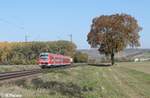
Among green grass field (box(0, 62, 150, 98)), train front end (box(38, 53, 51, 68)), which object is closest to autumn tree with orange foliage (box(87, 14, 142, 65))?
train front end (box(38, 53, 51, 68))

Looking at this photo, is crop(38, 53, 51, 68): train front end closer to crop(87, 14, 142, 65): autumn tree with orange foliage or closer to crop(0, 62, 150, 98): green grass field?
crop(87, 14, 142, 65): autumn tree with orange foliage

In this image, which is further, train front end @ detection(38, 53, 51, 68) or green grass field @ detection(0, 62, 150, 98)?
train front end @ detection(38, 53, 51, 68)

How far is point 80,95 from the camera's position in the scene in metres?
18.5

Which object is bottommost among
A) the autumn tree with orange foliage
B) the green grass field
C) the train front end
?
the green grass field

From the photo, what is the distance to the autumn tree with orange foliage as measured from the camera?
106375 mm

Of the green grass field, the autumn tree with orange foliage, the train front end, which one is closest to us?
the green grass field

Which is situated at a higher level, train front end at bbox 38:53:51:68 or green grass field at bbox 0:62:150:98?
train front end at bbox 38:53:51:68

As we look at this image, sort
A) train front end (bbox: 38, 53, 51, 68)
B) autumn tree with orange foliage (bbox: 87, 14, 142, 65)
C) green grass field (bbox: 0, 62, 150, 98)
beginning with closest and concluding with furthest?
1. green grass field (bbox: 0, 62, 150, 98)
2. train front end (bbox: 38, 53, 51, 68)
3. autumn tree with orange foliage (bbox: 87, 14, 142, 65)

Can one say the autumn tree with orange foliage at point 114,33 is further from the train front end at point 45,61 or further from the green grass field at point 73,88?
the green grass field at point 73,88

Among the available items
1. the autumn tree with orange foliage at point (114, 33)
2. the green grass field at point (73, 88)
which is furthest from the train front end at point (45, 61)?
the green grass field at point (73, 88)

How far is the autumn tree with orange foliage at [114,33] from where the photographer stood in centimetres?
10638

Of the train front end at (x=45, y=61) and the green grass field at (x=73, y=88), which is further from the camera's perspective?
the train front end at (x=45, y=61)

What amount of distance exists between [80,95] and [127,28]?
89.6 m

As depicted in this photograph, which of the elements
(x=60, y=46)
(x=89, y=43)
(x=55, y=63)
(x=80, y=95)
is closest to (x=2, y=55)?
(x=60, y=46)
